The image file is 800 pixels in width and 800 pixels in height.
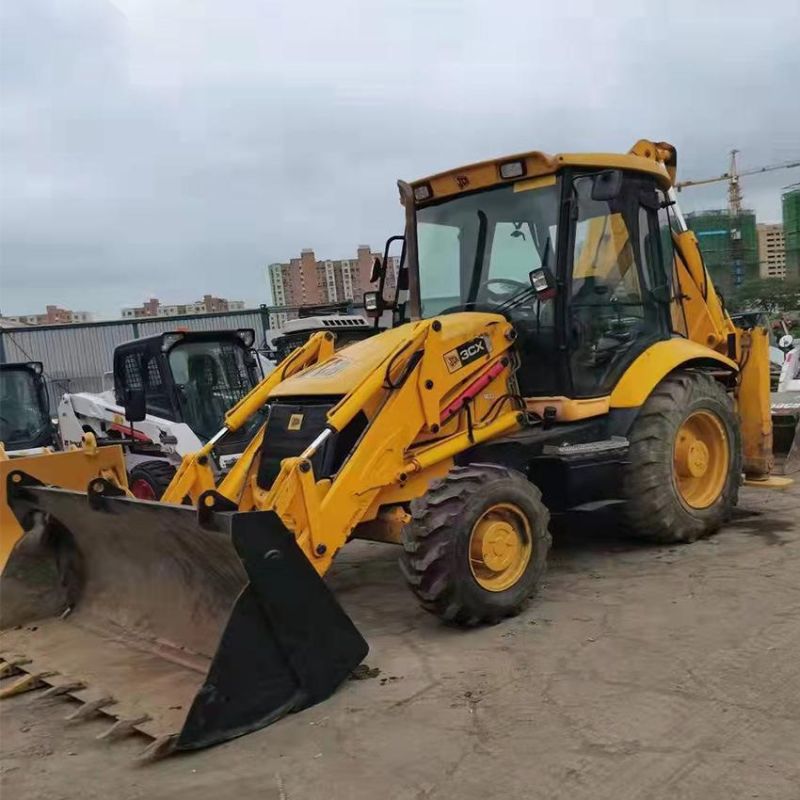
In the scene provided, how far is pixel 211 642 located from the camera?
3951 mm

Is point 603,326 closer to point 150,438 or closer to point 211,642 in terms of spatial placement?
point 211,642

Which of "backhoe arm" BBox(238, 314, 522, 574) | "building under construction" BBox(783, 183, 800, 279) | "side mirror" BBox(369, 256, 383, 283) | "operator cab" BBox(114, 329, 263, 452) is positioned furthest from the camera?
"building under construction" BBox(783, 183, 800, 279)

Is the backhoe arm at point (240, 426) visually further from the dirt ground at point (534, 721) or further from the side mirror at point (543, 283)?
the side mirror at point (543, 283)

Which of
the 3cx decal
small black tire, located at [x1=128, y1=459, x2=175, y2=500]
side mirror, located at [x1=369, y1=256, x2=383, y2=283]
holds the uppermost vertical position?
side mirror, located at [x1=369, y1=256, x2=383, y2=283]

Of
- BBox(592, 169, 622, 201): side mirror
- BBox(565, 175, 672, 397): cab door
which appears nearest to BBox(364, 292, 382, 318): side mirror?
BBox(565, 175, 672, 397): cab door

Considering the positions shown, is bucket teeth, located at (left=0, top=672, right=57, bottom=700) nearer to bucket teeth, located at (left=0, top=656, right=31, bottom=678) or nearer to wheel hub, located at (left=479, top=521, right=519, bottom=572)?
bucket teeth, located at (left=0, top=656, right=31, bottom=678)

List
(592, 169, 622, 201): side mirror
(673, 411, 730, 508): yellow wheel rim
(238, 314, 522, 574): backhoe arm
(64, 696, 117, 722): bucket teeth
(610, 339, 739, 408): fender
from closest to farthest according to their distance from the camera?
(64, 696, 117, 722): bucket teeth → (238, 314, 522, 574): backhoe arm → (592, 169, 622, 201): side mirror → (610, 339, 739, 408): fender → (673, 411, 730, 508): yellow wheel rim

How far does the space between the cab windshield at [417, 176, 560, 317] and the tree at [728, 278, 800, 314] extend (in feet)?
106

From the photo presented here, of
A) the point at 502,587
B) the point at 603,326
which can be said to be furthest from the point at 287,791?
the point at 603,326

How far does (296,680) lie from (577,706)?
1227 mm

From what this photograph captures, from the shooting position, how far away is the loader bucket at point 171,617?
338cm

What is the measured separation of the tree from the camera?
119ft

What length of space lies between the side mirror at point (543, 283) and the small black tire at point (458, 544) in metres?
1.32

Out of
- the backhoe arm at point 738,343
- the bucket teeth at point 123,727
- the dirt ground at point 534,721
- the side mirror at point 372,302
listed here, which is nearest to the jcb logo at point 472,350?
the side mirror at point 372,302
